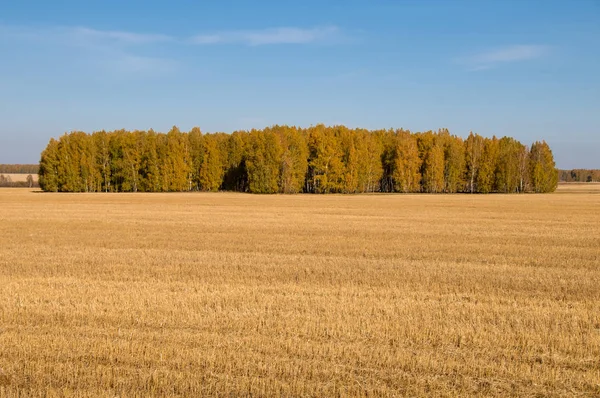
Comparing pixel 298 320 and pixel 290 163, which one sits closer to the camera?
pixel 298 320

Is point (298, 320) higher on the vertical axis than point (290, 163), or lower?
lower

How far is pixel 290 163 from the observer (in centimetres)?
9275

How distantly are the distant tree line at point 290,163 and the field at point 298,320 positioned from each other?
245ft

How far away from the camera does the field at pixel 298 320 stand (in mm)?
6945

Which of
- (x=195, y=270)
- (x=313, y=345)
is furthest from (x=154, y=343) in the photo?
(x=195, y=270)

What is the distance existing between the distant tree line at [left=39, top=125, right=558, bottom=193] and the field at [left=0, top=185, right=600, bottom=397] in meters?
74.7

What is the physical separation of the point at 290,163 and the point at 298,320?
83.3 m

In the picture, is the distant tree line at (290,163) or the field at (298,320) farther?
the distant tree line at (290,163)

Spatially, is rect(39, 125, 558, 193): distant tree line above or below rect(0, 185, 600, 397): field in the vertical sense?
above

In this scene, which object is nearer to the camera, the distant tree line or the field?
the field

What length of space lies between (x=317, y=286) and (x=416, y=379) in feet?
21.3

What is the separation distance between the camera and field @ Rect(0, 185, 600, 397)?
695 cm

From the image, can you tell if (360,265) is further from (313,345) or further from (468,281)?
(313,345)

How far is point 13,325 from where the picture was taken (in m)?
9.41
